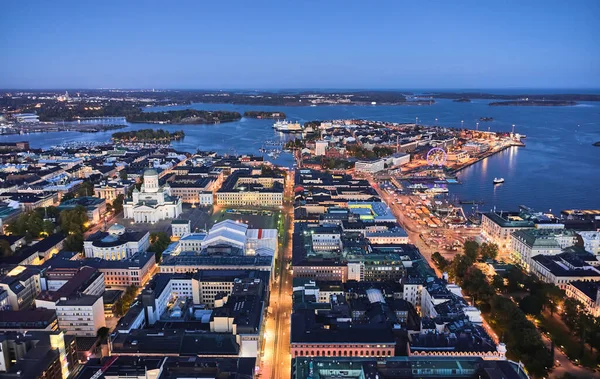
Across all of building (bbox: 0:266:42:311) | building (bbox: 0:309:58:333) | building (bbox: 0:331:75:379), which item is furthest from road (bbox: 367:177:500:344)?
building (bbox: 0:266:42:311)

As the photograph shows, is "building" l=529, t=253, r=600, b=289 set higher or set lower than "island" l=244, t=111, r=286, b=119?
lower

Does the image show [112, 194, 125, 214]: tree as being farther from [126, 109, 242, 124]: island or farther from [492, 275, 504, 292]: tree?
[126, 109, 242, 124]: island

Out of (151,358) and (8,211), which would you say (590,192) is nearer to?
(151,358)

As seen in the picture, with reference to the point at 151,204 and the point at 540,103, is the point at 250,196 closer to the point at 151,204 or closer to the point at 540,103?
the point at 151,204

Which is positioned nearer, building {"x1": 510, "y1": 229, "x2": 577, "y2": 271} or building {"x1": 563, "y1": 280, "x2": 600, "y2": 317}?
building {"x1": 563, "y1": 280, "x2": 600, "y2": 317}

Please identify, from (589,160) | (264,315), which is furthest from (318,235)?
(589,160)

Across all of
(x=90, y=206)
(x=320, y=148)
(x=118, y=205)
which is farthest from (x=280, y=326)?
(x=320, y=148)
